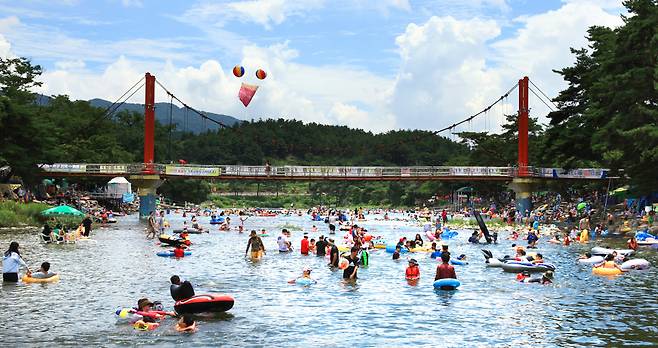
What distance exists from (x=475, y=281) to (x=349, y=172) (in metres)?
57.9

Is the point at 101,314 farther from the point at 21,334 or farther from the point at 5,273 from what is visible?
the point at 5,273

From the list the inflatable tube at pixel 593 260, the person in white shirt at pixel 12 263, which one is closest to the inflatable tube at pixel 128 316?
the person in white shirt at pixel 12 263

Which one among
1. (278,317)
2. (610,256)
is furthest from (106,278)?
(610,256)

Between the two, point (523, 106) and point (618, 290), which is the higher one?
point (523, 106)

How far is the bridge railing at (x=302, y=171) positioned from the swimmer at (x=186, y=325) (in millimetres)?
67002

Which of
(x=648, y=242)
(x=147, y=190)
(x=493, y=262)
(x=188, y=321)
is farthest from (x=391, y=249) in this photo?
(x=147, y=190)

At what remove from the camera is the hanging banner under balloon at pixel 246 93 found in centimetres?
7002

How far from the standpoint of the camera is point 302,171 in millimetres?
88062

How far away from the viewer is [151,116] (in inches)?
3521

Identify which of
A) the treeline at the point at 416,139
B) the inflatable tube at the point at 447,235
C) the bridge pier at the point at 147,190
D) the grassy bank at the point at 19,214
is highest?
the treeline at the point at 416,139

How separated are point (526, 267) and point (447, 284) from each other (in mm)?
7328

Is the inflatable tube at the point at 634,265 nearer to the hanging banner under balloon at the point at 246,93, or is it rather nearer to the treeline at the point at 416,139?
the treeline at the point at 416,139

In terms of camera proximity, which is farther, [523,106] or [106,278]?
[523,106]

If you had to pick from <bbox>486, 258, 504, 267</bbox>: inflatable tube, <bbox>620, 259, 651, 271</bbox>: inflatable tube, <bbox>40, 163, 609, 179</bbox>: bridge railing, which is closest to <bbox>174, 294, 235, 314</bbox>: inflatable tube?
<bbox>486, 258, 504, 267</bbox>: inflatable tube
